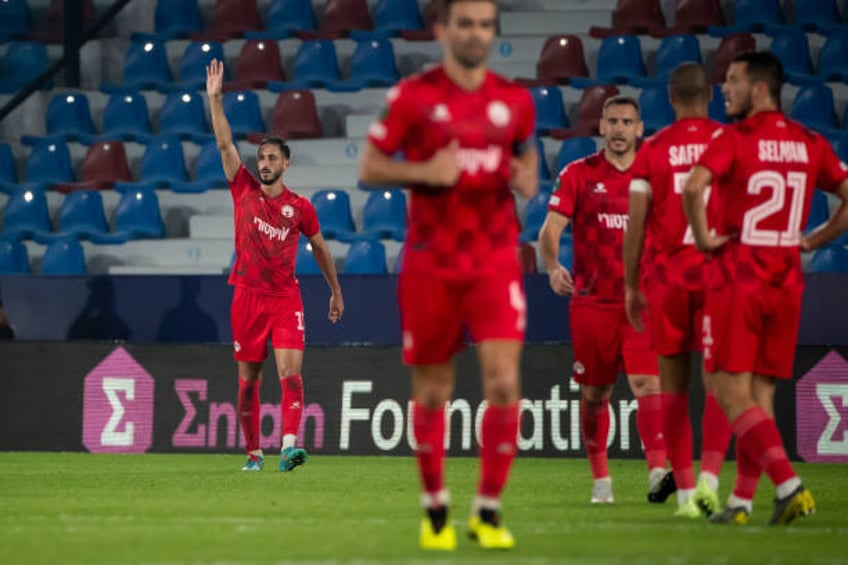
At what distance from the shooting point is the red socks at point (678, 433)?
7.75 m

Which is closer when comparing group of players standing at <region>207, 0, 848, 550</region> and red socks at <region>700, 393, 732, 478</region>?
group of players standing at <region>207, 0, 848, 550</region>

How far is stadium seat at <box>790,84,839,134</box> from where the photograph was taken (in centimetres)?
1550

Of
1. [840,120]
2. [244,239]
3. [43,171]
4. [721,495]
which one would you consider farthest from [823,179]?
[43,171]

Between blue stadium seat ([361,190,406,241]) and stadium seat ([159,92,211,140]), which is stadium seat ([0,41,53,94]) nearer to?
stadium seat ([159,92,211,140])

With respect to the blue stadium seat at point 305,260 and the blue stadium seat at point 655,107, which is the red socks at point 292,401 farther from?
the blue stadium seat at point 655,107

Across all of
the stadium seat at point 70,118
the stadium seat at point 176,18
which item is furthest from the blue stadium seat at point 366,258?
the stadium seat at point 176,18

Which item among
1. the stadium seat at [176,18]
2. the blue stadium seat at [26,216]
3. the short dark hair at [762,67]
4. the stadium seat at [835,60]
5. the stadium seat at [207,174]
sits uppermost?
the stadium seat at [176,18]

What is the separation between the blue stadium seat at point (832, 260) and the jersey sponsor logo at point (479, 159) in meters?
8.84

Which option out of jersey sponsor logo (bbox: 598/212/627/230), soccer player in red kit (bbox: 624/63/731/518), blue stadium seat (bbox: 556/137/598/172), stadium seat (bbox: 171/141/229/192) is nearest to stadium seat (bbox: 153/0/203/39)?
stadium seat (bbox: 171/141/229/192)

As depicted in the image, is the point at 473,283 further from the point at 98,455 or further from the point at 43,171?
the point at 43,171

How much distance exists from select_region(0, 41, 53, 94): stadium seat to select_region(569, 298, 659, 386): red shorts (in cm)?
1190

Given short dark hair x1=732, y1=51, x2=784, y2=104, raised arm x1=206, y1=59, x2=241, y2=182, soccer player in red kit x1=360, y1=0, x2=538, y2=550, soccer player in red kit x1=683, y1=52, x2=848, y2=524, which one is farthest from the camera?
raised arm x1=206, y1=59, x2=241, y2=182

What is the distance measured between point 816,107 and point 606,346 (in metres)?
7.61

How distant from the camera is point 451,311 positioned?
600 centimetres
